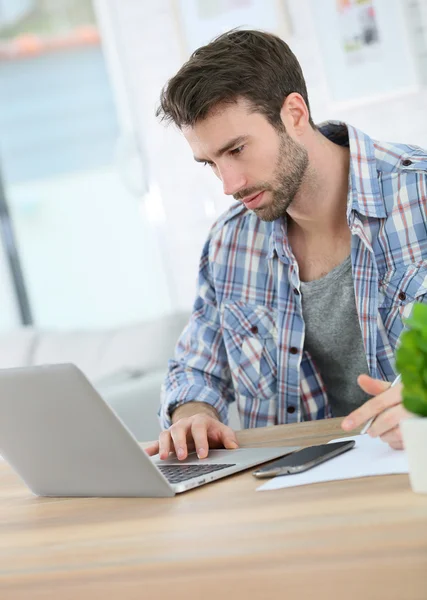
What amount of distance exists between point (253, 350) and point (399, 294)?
0.33m

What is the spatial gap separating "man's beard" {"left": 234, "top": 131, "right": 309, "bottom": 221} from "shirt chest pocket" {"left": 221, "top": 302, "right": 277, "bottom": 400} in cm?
21

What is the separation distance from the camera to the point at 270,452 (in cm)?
117

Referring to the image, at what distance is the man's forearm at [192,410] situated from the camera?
5.06 feet

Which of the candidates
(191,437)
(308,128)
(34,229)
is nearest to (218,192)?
(34,229)

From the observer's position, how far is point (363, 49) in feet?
11.8

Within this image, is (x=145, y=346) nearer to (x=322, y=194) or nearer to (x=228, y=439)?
(x=322, y=194)

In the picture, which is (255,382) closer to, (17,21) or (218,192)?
(218,192)

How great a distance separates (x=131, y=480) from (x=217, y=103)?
84 centimetres

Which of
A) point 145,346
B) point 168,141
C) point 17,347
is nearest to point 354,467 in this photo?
point 145,346

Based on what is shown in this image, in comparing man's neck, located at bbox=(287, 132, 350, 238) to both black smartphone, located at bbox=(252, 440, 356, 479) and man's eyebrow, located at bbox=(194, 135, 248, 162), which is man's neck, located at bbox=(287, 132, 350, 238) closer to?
man's eyebrow, located at bbox=(194, 135, 248, 162)

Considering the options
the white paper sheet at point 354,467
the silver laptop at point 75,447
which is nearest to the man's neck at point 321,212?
the silver laptop at point 75,447

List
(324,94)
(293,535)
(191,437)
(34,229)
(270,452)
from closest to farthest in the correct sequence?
(293,535)
(270,452)
(191,437)
(324,94)
(34,229)

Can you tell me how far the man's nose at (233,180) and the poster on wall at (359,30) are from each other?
7.14 ft

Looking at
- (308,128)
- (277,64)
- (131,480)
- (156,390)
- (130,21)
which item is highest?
(130,21)
